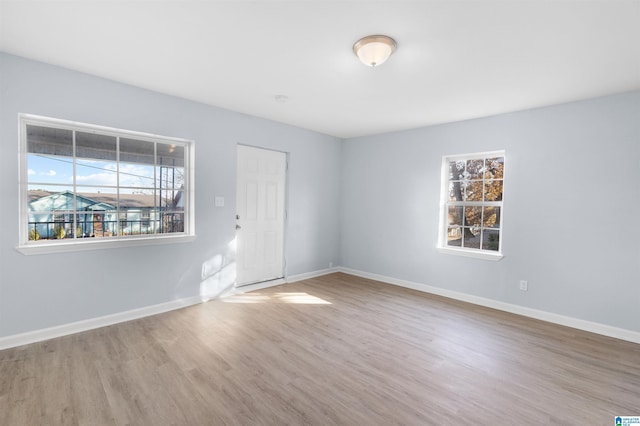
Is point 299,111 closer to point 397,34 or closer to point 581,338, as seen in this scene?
point 397,34

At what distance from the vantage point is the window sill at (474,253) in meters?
3.84

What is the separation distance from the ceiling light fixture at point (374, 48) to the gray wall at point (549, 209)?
2.46 m

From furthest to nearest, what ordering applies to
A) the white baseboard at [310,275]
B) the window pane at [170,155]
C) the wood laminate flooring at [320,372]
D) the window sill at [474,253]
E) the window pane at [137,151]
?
the white baseboard at [310,275], the window sill at [474,253], the window pane at [170,155], the window pane at [137,151], the wood laminate flooring at [320,372]

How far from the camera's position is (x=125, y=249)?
3.17m

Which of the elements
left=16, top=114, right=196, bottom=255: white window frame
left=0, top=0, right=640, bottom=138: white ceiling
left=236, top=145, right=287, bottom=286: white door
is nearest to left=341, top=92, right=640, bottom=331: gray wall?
left=0, top=0, right=640, bottom=138: white ceiling

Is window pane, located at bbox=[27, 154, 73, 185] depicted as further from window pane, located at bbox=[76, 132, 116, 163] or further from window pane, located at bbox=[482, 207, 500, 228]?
window pane, located at bbox=[482, 207, 500, 228]

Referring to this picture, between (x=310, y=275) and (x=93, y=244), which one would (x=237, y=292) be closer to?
(x=310, y=275)

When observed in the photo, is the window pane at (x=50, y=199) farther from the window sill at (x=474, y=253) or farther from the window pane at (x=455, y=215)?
the window pane at (x=455, y=215)

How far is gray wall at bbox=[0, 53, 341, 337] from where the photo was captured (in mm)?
2562

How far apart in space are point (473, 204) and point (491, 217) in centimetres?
29

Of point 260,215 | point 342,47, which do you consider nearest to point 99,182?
point 260,215

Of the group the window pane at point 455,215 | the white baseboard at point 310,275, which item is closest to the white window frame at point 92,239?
the white baseboard at point 310,275

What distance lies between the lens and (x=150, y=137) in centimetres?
340

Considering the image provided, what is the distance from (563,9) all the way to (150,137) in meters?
3.86
